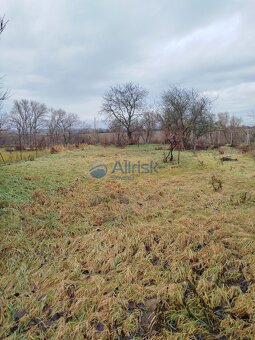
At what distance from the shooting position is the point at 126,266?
7.61 feet

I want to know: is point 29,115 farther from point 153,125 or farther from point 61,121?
point 153,125

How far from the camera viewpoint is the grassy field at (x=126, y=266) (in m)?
1.67

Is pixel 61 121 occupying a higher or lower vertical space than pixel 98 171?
higher

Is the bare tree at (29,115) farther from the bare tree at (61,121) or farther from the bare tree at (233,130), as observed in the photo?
the bare tree at (233,130)

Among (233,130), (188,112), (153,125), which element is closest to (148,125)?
(153,125)

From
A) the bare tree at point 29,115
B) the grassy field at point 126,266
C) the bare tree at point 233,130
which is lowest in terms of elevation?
the grassy field at point 126,266

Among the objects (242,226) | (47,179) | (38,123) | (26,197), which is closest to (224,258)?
(242,226)

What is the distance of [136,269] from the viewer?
7.38ft

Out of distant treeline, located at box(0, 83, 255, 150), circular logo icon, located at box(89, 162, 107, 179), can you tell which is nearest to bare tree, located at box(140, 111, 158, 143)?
distant treeline, located at box(0, 83, 255, 150)

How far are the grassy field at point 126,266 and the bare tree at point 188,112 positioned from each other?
14014 millimetres

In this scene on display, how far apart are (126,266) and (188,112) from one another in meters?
17.3

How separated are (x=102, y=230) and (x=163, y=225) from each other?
896mm

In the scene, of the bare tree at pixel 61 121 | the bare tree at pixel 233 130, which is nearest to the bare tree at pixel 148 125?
the bare tree at pixel 233 130

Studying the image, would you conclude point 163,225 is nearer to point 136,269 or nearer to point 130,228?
point 130,228
